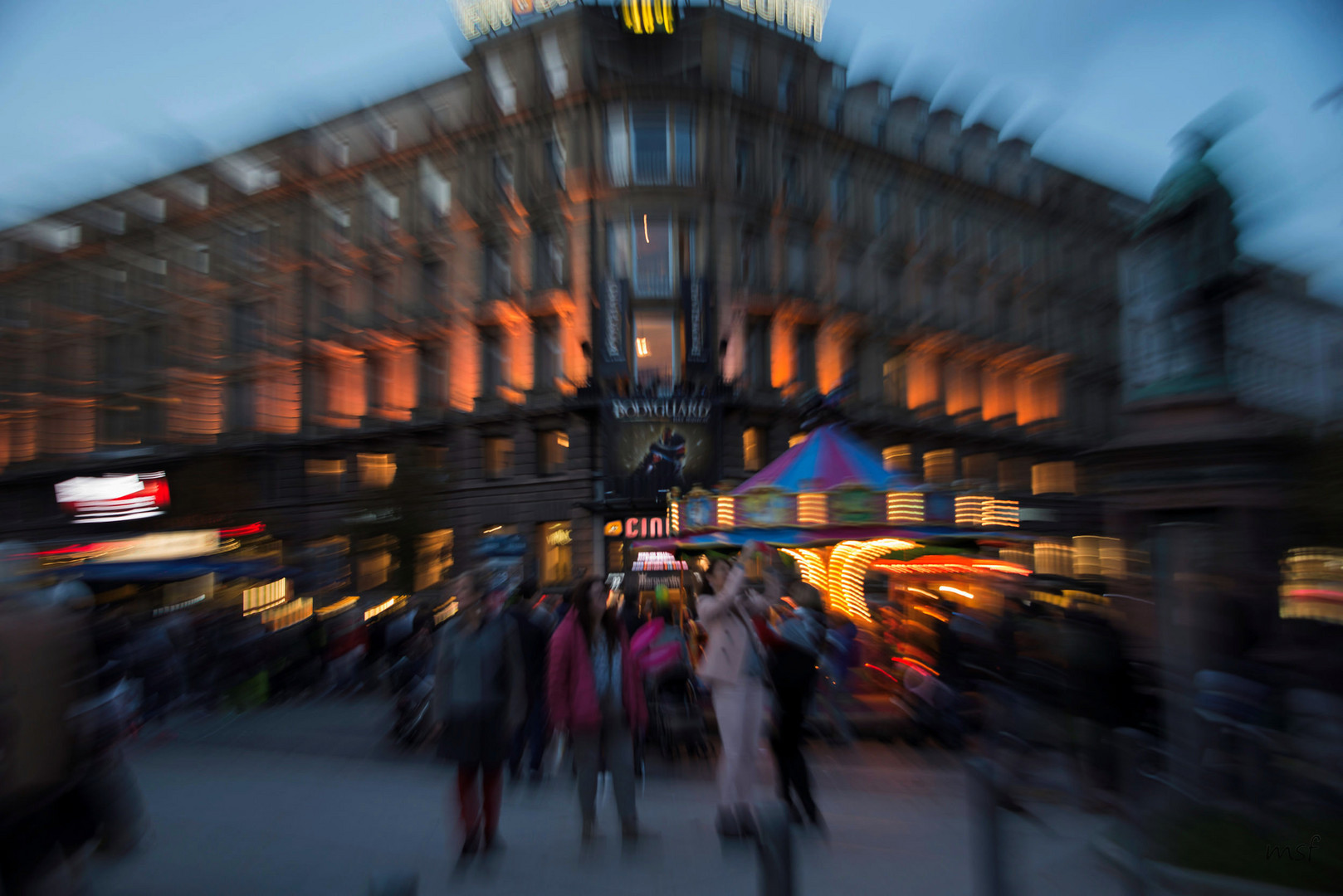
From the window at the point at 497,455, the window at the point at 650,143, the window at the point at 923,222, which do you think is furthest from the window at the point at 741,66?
the window at the point at 497,455

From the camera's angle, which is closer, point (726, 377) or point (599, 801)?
point (599, 801)

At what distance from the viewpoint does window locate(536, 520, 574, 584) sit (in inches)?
1044

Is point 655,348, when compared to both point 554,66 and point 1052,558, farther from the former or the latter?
point 1052,558

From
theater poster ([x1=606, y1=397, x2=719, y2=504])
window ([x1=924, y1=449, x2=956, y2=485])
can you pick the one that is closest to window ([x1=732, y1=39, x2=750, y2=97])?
theater poster ([x1=606, y1=397, x2=719, y2=504])

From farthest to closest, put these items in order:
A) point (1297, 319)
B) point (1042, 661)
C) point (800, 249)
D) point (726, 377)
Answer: point (800, 249)
point (726, 377)
point (1297, 319)
point (1042, 661)

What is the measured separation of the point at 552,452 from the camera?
2719 cm

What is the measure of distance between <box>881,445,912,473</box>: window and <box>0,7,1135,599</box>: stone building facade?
1.72 ft

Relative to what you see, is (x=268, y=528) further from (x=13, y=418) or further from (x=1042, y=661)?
(x=1042, y=661)

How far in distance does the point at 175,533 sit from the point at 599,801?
2119 centimetres

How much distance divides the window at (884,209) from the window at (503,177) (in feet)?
42.2

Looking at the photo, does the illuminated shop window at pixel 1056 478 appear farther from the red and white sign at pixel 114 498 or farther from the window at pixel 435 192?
the red and white sign at pixel 114 498

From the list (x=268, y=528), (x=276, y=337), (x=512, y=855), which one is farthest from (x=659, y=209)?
(x=512, y=855)

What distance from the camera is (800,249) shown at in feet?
95.5

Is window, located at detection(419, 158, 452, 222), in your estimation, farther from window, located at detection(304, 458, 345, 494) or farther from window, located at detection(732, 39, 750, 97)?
window, located at detection(732, 39, 750, 97)
